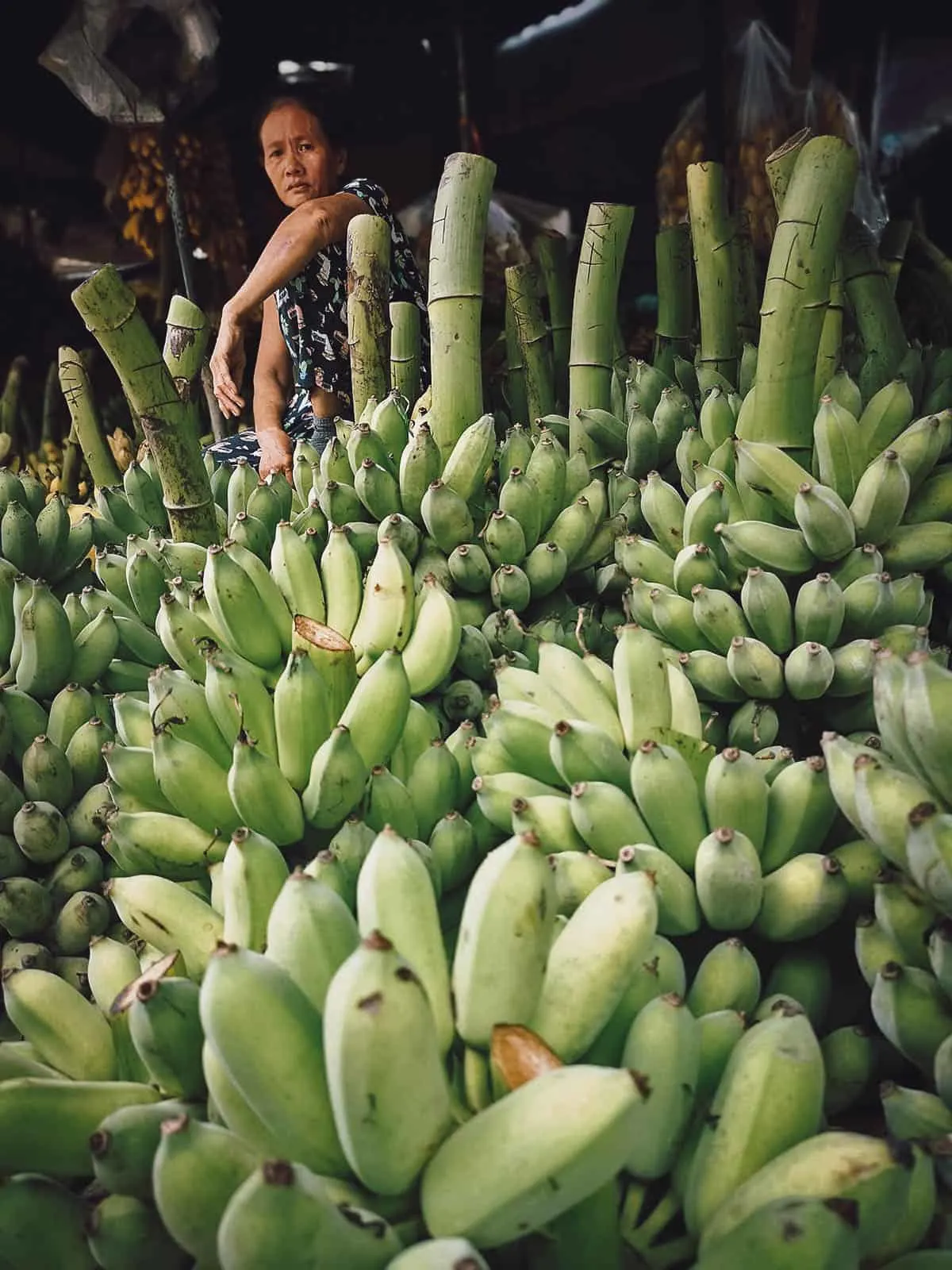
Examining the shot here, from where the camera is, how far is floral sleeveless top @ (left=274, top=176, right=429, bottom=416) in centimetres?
298

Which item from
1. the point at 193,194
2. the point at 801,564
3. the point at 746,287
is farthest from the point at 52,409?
the point at 801,564

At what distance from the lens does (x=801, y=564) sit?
144cm

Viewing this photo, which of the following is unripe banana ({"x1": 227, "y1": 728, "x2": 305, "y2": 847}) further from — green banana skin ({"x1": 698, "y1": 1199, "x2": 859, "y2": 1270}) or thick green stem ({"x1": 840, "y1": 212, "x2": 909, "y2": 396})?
thick green stem ({"x1": 840, "y1": 212, "x2": 909, "y2": 396})

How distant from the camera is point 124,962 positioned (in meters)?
1.07

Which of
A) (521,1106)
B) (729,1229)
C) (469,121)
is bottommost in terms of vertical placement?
(729,1229)

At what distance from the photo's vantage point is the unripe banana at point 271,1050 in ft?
2.35

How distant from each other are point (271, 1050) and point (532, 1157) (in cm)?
21

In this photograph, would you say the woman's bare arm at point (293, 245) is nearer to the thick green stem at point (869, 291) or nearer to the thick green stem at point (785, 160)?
the thick green stem at point (785, 160)

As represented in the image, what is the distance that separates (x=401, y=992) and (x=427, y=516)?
1046mm

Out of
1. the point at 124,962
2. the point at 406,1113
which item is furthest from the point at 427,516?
the point at 406,1113

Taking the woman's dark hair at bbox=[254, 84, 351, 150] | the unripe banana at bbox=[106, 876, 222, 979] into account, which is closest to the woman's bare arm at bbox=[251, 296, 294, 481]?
the woman's dark hair at bbox=[254, 84, 351, 150]

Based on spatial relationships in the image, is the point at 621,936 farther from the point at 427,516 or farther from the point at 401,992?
the point at 427,516

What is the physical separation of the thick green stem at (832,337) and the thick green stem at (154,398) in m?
1.18

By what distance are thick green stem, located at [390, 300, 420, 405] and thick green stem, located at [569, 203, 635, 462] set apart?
34 cm
